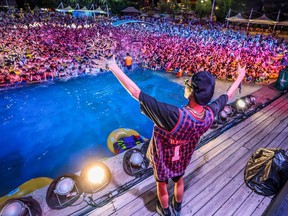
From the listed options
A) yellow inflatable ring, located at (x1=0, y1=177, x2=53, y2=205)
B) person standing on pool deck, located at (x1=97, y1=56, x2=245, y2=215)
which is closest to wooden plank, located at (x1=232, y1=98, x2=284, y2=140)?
person standing on pool deck, located at (x1=97, y1=56, x2=245, y2=215)

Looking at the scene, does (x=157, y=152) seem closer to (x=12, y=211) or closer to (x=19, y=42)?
(x=12, y=211)

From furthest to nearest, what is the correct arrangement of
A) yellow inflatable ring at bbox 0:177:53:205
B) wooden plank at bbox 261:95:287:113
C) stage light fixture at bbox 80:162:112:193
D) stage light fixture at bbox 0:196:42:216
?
wooden plank at bbox 261:95:287:113 < yellow inflatable ring at bbox 0:177:53:205 < stage light fixture at bbox 80:162:112:193 < stage light fixture at bbox 0:196:42:216

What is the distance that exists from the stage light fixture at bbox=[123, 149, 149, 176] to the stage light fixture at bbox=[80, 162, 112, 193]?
325 millimetres

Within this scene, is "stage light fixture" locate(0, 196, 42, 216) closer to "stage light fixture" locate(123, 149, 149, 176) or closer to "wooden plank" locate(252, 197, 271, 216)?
"stage light fixture" locate(123, 149, 149, 176)

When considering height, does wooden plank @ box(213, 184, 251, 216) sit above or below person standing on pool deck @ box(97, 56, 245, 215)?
below

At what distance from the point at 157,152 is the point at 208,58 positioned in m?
11.2

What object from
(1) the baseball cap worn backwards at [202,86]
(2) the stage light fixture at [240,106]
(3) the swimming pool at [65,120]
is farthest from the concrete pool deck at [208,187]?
(3) the swimming pool at [65,120]

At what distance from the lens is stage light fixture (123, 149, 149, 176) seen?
311 centimetres

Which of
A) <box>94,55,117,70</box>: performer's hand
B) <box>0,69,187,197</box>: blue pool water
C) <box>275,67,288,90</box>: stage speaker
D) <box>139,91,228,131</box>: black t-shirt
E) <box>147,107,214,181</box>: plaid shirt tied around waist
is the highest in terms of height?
<box>94,55,117,70</box>: performer's hand

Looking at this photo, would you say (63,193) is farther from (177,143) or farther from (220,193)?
(220,193)

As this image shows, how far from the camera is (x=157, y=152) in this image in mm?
1761

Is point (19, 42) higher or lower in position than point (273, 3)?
lower

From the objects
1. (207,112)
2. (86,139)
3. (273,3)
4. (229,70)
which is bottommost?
(86,139)

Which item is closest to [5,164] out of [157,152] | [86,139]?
[86,139]
